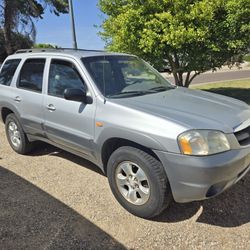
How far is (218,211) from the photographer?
360cm

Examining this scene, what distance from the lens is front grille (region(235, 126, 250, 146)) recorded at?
10.7 feet

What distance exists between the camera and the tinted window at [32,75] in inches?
187

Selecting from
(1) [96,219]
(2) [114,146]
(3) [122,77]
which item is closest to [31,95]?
(3) [122,77]

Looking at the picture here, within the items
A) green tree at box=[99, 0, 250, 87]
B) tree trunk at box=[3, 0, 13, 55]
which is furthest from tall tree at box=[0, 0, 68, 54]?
green tree at box=[99, 0, 250, 87]

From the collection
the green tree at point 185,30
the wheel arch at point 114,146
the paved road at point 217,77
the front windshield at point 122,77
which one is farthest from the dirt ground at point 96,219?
the paved road at point 217,77

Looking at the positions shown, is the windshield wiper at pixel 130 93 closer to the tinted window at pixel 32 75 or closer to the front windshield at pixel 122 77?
the front windshield at pixel 122 77

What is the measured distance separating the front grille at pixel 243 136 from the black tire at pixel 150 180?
0.85 meters

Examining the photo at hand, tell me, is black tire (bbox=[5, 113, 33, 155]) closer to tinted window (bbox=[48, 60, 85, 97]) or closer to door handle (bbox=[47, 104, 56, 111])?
door handle (bbox=[47, 104, 56, 111])

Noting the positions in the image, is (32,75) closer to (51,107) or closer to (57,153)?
(51,107)

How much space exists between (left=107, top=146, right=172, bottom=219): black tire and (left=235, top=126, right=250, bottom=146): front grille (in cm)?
85

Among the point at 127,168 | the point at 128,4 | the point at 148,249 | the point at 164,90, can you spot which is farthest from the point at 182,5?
the point at 148,249

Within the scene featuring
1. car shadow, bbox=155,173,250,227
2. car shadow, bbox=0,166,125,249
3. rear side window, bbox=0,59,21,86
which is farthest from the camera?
rear side window, bbox=0,59,21,86

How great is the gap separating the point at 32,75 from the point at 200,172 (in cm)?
318

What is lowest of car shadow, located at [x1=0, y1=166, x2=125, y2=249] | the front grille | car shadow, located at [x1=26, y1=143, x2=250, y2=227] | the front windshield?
car shadow, located at [x1=26, y1=143, x2=250, y2=227]
